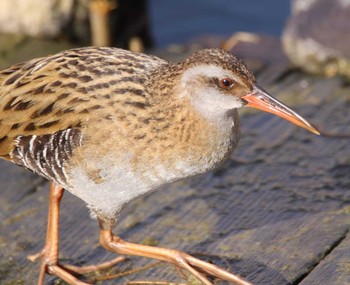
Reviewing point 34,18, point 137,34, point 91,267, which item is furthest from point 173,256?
point 137,34

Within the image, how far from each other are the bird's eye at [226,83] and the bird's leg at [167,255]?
2.35 feet

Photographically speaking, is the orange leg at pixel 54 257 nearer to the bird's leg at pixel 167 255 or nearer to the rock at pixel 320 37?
the bird's leg at pixel 167 255

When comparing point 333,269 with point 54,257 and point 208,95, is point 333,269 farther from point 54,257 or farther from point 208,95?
point 54,257

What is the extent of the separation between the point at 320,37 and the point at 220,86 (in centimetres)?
226

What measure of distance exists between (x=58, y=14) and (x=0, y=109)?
7.96ft

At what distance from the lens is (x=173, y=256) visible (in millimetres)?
3805

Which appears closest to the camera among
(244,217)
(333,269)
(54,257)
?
(333,269)

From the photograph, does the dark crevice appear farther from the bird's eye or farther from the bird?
the bird's eye

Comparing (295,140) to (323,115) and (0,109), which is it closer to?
(323,115)

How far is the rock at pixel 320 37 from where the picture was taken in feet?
18.2

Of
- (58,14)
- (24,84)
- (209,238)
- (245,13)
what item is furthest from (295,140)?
(245,13)

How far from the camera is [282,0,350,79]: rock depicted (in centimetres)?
554

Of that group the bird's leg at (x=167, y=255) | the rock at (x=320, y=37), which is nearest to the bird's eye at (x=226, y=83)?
the bird's leg at (x=167, y=255)

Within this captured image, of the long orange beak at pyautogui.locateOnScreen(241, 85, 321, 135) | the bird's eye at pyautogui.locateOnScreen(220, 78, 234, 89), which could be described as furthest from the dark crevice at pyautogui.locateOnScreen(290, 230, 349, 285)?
the bird's eye at pyautogui.locateOnScreen(220, 78, 234, 89)
